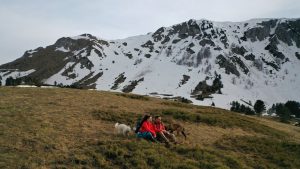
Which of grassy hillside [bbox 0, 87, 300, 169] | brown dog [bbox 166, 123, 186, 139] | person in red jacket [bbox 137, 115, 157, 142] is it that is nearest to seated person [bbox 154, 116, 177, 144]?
person in red jacket [bbox 137, 115, 157, 142]

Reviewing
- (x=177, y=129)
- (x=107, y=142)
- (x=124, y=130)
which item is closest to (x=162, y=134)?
(x=124, y=130)

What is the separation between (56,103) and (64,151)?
1880 centimetres

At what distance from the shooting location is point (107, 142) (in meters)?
26.0

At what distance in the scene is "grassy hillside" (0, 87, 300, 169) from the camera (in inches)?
901

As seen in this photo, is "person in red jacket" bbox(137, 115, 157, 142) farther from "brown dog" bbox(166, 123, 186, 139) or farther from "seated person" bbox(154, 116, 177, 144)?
"brown dog" bbox(166, 123, 186, 139)

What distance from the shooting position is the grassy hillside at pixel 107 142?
22891mm

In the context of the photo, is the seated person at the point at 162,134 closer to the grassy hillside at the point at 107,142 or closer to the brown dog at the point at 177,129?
the grassy hillside at the point at 107,142

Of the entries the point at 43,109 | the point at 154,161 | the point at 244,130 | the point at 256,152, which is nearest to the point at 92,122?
the point at 43,109

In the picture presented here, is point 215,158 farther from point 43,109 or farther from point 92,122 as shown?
point 43,109

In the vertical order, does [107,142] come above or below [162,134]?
below

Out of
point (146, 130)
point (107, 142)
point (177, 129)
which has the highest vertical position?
point (146, 130)

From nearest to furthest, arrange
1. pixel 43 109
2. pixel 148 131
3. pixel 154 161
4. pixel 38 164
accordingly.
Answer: pixel 38 164
pixel 154 161
pixel 148 131
pixel 43 109

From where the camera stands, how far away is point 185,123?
1581 inches

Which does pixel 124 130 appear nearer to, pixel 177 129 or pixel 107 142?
pixel 107 142
